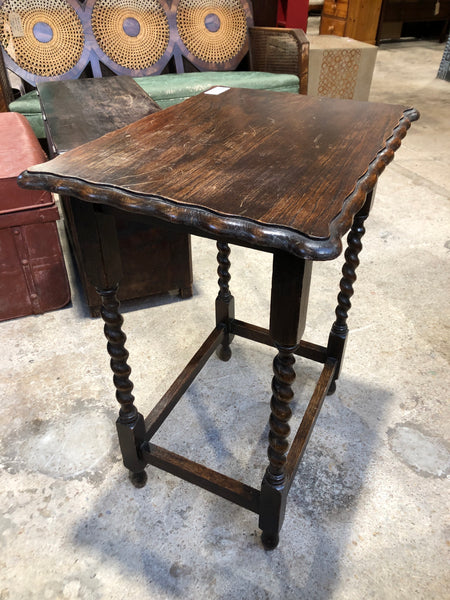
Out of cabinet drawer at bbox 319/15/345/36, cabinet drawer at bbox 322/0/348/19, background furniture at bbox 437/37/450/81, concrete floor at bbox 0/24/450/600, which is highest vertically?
cabinet drawer at bbox 322/0/348/19

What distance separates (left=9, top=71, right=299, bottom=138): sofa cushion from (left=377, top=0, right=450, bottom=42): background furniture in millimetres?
4578

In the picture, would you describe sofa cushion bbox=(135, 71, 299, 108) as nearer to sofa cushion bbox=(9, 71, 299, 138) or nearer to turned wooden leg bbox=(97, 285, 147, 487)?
sofa cushion bbox=(9, 71, 299, 138)

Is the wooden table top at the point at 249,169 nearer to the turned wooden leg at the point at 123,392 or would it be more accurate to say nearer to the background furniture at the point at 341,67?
the turned wooden leg at the point at 123,392

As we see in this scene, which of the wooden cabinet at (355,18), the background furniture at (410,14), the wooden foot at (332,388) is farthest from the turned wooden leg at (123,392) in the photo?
the background furniture at (410,14)

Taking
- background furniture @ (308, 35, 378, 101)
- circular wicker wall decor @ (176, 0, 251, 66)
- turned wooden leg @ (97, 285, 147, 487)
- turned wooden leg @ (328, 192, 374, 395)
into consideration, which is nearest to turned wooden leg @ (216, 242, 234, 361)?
turned wooden leg @ (328, 192, 374, 395)

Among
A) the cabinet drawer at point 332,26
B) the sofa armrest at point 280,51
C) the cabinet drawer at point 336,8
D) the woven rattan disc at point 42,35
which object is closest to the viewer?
the woven rattan disc at point 42,35

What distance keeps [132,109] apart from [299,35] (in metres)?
1.53

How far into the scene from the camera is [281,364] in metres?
0.88

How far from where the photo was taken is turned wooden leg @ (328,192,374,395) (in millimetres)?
1271

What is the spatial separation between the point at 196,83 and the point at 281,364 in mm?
2489

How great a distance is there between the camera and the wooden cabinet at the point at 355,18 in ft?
19.9

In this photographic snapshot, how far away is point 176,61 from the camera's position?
3207mm

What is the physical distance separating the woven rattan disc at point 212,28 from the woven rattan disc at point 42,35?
694mm

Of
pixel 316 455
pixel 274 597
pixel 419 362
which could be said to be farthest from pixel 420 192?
pixel 274 597
